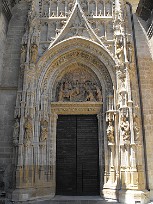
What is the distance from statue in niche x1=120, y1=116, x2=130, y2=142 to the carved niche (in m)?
1.49

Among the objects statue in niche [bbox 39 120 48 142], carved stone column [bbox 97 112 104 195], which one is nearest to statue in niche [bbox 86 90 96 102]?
carved stone column [bbox 97 112 104 195]

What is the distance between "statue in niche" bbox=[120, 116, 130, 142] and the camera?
819cm

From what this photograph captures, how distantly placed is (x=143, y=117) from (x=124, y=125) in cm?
97

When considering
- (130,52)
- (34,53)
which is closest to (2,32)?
(34,53)

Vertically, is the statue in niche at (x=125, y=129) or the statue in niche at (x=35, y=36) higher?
the statue in niche at (x=35, y=36)

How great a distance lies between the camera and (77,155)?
9.04 metres

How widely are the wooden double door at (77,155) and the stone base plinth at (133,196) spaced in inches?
51.0

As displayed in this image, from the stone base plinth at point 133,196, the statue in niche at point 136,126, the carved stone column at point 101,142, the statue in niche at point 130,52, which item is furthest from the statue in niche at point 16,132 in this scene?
the statue in niche at point 130,52

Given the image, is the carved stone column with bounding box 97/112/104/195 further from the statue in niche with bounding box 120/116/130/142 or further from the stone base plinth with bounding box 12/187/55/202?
the stone base plinth with bounding box 12/187/55/202

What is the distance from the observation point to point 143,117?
8.84 metres

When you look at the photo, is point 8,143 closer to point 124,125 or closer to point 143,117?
point 124,125

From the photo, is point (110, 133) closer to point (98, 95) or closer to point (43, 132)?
point (98, 95)

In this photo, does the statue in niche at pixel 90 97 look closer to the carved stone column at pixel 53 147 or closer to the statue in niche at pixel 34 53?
the carved stone column at pixel 53 147

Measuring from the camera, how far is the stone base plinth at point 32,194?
7.55 metres
